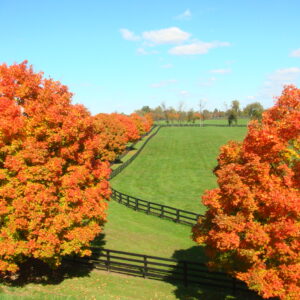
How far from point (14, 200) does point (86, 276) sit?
6140mm

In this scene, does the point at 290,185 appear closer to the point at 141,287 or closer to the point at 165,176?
the point at 141,287

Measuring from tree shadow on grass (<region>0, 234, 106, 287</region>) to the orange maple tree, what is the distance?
7.21 ft

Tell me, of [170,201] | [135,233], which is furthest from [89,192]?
[170,201]

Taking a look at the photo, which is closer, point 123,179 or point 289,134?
point 289,134

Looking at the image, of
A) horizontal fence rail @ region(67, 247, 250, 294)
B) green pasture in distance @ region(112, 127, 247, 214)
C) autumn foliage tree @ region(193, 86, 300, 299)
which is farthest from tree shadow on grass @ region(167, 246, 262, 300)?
green pasture in distance @ region(112, 127, 247, 214)

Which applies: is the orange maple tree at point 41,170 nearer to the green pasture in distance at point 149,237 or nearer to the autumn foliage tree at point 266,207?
the autumn foliage tree at point 266,207

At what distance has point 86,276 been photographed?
16203mm

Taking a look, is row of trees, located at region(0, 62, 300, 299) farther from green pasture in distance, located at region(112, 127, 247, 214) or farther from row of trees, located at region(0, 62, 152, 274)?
green pasture in distance, located at region(112, 127, 247, 214)

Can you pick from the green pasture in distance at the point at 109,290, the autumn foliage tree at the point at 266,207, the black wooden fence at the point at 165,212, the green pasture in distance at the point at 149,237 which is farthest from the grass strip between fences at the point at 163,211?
the autumn foliage tree at the point at 266,207

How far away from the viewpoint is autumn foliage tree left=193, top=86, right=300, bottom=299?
9.90 metres

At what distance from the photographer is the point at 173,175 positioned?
49.8 m

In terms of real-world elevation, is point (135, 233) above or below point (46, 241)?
below

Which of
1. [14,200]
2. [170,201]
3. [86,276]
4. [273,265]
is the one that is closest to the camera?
[273,265]

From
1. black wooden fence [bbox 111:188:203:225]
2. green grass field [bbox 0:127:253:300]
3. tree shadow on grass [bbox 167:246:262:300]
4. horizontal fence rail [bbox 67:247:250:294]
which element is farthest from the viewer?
black wooden fence [bbox 111:188:203:225]
